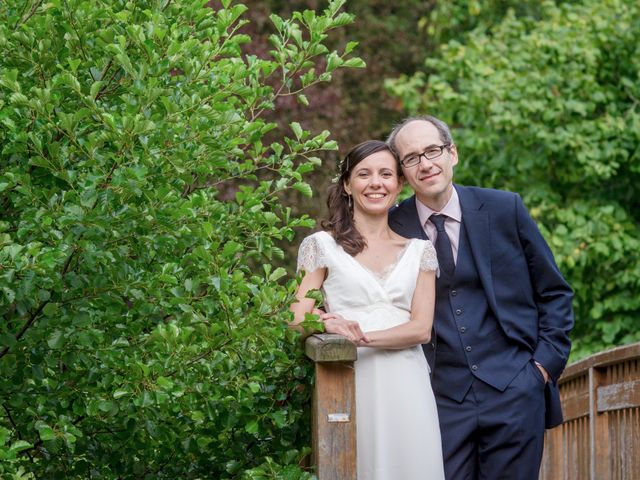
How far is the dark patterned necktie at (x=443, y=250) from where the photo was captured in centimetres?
444

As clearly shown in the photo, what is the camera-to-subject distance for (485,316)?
14.4 ft

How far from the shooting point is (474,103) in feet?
37.1

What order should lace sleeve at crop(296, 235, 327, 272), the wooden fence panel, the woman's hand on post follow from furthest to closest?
the wooden fence panel < lace sleeve at crop(296, 235, 327, 272) < the woman's hand on post

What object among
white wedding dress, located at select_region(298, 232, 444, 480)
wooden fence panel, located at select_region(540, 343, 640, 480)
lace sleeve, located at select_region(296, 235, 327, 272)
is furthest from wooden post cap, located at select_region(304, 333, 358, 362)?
wooden fence panel, located at select_region(540, 343, 640, 480)

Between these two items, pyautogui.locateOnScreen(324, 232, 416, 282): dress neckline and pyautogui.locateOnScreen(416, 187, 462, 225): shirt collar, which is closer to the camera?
pyautogui.locateOnScreen(324, 232, 416, 282): dress neckline

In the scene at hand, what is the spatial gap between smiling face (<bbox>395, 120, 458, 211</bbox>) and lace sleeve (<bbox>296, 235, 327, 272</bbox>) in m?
0.49

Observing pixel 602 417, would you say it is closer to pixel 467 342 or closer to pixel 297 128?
pixel 467 342

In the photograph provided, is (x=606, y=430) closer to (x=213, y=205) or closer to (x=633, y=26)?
(x=213, y=205)

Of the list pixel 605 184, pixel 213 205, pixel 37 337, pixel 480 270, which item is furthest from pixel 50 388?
pixel 605 184

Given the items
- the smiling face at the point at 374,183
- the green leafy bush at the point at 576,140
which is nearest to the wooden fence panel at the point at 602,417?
the smiling face at the point at 374,183

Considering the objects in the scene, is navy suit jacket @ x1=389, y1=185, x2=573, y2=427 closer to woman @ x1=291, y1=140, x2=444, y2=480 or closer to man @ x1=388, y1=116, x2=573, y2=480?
man @ x1=388, y1=116, x2=573, y2=480

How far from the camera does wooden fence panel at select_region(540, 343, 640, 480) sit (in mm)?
5191

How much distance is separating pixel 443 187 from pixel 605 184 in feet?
22.1

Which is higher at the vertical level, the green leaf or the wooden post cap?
the green leaf
